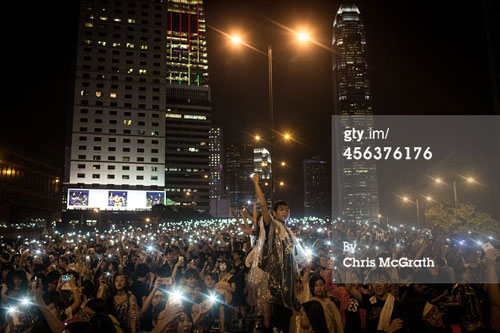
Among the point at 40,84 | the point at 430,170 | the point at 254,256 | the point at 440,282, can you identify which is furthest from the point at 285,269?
the point at 430,170

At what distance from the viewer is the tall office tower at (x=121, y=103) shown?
86.8 metres

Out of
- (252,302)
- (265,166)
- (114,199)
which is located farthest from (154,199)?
(252,302)

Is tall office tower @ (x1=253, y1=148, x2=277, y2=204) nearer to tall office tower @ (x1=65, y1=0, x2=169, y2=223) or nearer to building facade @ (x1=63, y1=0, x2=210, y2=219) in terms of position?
building facade @ (x1=63, y1=0, x2=210, y2=219)

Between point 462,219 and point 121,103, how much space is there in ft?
248

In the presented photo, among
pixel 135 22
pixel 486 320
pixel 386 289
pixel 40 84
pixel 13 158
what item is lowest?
pixel 486 320

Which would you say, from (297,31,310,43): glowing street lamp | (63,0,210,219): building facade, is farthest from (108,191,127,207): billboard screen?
(297,31,310,43): glowing street lamp

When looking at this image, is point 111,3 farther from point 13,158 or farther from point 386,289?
point 386,289

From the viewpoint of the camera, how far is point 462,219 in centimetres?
3675

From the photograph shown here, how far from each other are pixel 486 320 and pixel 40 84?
177 feet

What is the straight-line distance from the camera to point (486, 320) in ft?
18.7

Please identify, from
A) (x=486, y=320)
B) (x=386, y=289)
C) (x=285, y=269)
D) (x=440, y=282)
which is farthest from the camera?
(x=440, y=282)

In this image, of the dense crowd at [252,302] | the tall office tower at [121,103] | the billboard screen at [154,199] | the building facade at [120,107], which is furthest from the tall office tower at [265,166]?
the tall office tower at [121,103]

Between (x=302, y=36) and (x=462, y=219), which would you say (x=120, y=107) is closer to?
(x=462, y=219)

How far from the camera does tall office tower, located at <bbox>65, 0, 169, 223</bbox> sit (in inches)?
3418
